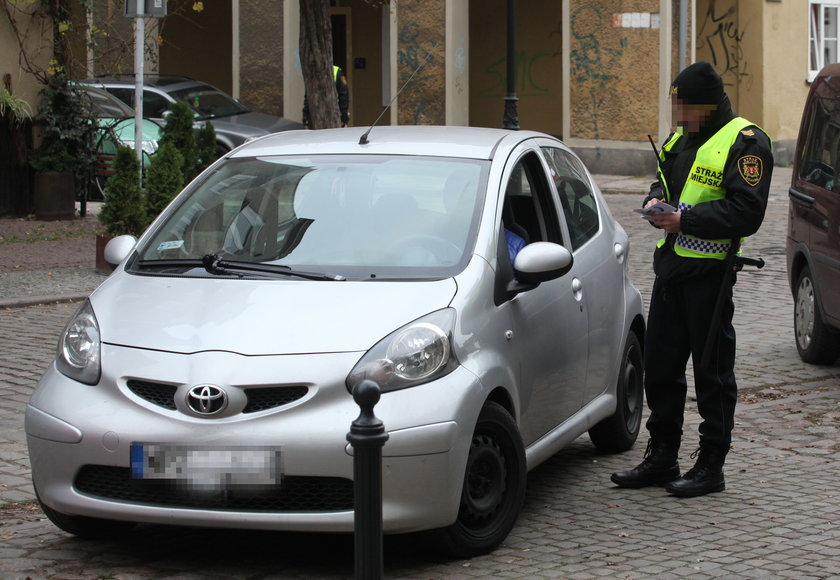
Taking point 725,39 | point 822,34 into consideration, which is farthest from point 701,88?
point 822,34

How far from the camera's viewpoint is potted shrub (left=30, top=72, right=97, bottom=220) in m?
16.6

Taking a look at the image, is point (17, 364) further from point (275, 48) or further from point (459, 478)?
point (275, 48)

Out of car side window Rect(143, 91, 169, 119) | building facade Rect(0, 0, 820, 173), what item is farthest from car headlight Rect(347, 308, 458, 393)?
car side window Rect(143, 91, 169, 119)

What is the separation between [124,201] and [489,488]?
822 centimetres

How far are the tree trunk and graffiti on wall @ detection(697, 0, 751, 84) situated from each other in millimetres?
11730

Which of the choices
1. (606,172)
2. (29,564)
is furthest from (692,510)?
(606,172)

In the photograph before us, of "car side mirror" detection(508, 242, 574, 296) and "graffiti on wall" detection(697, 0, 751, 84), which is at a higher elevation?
"graffiti on wall" detection(697, 0, 751, 84)

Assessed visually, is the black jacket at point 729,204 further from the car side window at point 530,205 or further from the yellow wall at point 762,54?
the yellow wall at point 762,54

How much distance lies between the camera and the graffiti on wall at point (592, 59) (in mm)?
24109

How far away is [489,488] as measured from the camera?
498 centimetres

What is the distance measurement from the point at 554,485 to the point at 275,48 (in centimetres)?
2145

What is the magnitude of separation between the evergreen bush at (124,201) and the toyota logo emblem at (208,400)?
322 inches

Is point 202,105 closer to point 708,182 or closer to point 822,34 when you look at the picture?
point 822,34

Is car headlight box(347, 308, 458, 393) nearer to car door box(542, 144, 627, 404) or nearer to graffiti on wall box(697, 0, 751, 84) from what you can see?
car door box(542, 144, 627, 404)
